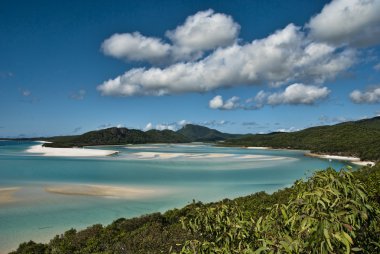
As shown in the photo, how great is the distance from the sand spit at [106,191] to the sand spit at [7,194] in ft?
11.3

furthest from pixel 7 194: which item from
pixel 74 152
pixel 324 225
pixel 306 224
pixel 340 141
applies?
pixel 340 141

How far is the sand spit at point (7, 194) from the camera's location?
31.2m

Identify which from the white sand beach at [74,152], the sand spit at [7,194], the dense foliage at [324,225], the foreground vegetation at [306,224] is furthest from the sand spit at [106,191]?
the white sand beach at [74,152]

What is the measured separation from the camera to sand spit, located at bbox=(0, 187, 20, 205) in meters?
31.2

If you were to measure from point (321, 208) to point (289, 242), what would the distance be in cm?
46

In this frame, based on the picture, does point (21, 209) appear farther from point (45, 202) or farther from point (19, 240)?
point (19, 240)

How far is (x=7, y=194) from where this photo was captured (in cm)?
3453

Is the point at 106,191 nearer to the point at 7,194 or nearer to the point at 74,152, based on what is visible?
the point at 7,194

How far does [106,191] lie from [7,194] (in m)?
10.2

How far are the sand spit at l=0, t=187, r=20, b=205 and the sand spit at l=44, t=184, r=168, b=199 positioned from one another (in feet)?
11.3

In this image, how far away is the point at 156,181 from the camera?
46.1 metres

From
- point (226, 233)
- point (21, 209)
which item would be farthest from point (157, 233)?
point (21, 209)

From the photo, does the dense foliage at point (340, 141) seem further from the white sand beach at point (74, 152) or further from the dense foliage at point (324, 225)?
the dense foliage at point (324, 225)

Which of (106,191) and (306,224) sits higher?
(306,224)
